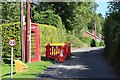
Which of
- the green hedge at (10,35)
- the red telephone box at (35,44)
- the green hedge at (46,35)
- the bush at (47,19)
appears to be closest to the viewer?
the red telephone box at (35,44)

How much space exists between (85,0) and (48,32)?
71.1ft

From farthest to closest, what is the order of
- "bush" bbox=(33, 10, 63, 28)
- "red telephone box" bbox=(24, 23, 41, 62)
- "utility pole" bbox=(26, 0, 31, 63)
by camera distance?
"bush" bbox=(33, 10, 63, 28), "red telephone box" bbox=(24, 23, 41, 62), "utility pole" bbox=(26, 0, 31, 63)

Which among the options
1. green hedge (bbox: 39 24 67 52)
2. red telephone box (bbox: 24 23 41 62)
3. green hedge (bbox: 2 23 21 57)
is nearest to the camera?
red telephone box (bbox: 24 23 41 62)

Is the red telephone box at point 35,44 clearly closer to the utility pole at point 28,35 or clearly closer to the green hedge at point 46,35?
the utility pole at point 28,35

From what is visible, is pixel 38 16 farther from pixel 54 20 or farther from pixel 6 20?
pixel 6 20

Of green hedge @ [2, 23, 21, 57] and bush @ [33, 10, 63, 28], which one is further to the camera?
bush @ [33, 10, 63, 28]

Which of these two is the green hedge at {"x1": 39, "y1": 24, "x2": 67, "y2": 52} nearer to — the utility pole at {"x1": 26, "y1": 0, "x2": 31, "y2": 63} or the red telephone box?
the red telephone box

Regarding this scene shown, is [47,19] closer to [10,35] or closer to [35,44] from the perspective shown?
[10,35]

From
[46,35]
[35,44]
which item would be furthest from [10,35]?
[46,35]

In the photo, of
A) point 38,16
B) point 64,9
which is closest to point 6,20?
point 38,16

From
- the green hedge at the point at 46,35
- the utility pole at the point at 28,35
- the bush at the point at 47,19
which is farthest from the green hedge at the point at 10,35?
the bush at the point at 47,19

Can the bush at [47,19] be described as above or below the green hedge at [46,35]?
above

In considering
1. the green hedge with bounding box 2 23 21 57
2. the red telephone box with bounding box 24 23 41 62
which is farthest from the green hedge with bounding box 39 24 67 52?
the red telephone box with bounding box 24 23 41 62

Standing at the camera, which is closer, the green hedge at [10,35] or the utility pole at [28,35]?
the utility pole at [28,35]
